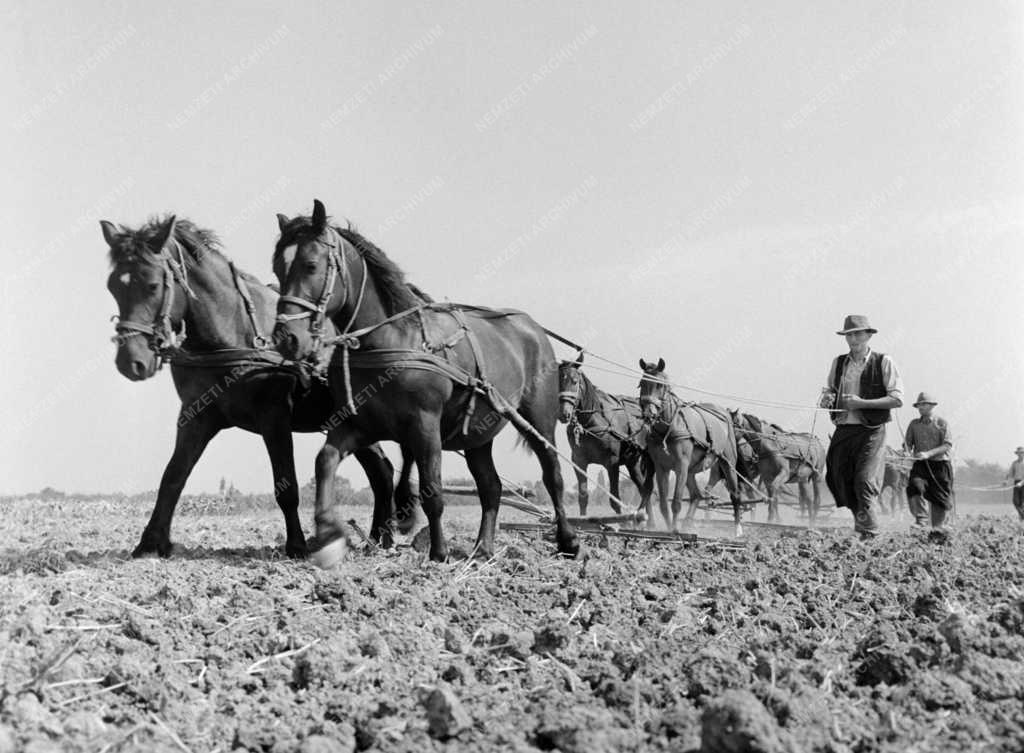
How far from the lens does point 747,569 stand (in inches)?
257

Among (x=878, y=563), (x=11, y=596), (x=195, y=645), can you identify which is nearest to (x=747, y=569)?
(x=878, y=563)

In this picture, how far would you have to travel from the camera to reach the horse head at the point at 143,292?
591 cm

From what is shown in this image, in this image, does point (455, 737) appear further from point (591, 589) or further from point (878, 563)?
point (878, 563)

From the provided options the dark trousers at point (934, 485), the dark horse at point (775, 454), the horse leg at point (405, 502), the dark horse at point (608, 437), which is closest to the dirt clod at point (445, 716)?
the horse leg at point (405, 502)

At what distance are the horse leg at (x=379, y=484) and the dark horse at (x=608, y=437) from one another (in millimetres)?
6927

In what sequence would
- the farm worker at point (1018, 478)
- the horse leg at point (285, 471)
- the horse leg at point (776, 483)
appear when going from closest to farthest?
the horse leg at point (285, 471)
the horse leg at point (776, 483)
the farm worker at point (1018, 478)

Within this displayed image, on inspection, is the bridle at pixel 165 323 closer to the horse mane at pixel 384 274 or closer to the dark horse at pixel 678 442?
the horse mane at pixel 384 274

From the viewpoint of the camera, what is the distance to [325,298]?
6.21 meters

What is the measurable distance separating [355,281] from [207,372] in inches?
47.6

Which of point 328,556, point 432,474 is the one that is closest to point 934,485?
point 432,474

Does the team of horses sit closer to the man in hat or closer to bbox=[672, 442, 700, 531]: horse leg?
the man in hat

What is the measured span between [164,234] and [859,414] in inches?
247

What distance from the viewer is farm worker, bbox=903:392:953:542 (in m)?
12.5

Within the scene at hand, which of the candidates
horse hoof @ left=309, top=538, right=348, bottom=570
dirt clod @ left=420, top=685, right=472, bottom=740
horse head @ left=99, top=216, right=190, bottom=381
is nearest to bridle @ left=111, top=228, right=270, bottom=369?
horse head @ left=99, top=216, right=190, bottom=381
